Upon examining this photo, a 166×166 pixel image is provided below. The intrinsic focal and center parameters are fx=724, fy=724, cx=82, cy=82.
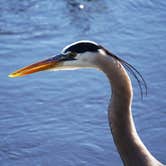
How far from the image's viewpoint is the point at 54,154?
262 inches

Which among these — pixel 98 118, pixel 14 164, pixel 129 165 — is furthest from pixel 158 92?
pixel 129 165

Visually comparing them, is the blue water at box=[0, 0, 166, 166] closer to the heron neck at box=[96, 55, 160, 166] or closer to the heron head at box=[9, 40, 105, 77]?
the heron neck at box=[96, 55, 160, 166]

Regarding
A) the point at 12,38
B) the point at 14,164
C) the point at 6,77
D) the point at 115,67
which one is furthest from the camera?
the point at 12,38

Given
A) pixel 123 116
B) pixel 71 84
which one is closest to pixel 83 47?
pixel 123 116

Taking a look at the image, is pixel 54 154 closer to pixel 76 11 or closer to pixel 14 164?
pixel 14 164

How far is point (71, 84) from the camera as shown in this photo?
759 centimetres

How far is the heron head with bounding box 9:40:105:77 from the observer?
16.1ft

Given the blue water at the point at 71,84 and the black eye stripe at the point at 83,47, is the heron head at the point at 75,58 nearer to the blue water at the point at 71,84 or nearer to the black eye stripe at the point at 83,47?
the black eye stripe at the point at 83,47

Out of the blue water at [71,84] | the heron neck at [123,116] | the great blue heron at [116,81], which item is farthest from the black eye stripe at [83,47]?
the blue water at [71,84]

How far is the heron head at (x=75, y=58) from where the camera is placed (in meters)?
4.91

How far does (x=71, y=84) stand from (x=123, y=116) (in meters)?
2.57

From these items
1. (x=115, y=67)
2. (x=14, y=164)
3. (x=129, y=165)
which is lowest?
(x=14, y=164)

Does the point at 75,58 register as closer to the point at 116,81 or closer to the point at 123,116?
the point at 116,81

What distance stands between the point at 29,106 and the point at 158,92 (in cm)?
134
